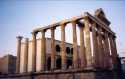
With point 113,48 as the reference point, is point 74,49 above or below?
below

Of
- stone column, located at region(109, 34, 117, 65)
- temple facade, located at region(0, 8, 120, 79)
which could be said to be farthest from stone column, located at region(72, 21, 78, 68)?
stone column, located at region(109, 34, 117, 65)

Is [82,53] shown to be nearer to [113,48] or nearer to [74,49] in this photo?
[74,49]

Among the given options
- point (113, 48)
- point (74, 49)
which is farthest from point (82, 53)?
point (113, 48)

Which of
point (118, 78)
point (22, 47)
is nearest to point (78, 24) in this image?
point (118, 78)

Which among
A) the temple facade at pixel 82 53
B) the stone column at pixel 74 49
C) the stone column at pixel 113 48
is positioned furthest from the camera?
the stone column at pixel 113 48

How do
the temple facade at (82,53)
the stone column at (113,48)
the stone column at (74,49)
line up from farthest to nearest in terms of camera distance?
the stone column at (113,48) → the stone column at (74,49) → the temple facade at (82,53)

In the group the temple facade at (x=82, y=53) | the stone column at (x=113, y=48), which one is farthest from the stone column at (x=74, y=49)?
the stone column at (x=113, y=48)

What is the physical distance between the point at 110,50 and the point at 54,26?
35.5 feet

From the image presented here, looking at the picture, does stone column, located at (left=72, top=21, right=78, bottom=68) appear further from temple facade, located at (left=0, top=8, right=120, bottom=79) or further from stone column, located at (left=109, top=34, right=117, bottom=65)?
stone column, located at (left=109, top=34, right=117, bottom=65)

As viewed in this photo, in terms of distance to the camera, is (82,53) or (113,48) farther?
(113,48)

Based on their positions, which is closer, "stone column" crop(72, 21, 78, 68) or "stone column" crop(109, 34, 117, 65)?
"stone column" crop(72, 21, 78, 68)

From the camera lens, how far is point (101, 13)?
24828 millimetres

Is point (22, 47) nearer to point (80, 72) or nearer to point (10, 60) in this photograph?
point (10, 60)

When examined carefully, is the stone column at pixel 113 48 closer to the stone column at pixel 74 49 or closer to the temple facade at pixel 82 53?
the temple facade at pixel 82 53
